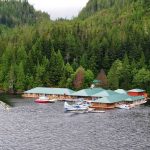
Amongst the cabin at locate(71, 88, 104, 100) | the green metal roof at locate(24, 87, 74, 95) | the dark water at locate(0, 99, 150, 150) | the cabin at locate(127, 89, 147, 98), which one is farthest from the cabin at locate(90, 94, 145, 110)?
the green metal roof at locate(24, 87, 74, 95)

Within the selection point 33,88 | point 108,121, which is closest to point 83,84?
point 33,88

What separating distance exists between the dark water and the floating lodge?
604cm

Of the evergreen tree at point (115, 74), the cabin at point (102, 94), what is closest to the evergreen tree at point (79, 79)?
the evergreen tree at point (115, 74)

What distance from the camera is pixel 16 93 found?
446ft

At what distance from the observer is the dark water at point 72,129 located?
62.9 metres

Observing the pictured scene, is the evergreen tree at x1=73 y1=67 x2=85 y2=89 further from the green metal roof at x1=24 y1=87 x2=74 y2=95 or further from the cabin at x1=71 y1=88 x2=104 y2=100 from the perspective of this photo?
the cabin at x1=71 y1=88 x2=104 y2=100

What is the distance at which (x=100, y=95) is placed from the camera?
114m

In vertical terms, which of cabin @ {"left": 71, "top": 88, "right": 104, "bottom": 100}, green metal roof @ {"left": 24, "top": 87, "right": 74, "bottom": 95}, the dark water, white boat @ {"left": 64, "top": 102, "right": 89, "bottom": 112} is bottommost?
the dark water

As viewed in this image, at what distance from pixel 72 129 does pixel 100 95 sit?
1595 inches

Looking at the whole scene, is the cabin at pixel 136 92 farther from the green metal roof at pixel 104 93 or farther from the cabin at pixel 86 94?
the green metal roof at pixel 104 93

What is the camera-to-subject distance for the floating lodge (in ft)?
343

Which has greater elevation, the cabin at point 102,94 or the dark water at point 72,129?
the cabin at point 102,94

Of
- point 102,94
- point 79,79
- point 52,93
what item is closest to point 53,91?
point 52,93

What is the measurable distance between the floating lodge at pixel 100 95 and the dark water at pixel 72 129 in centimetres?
604
